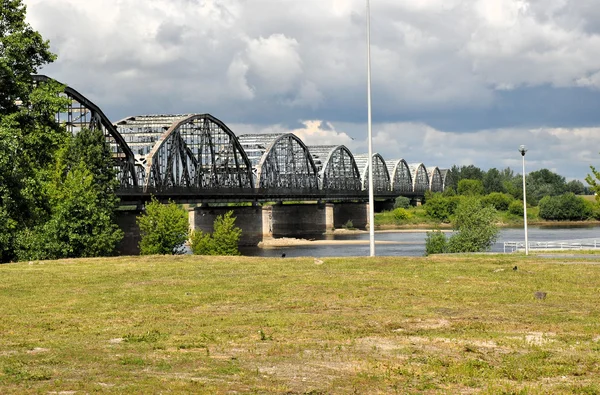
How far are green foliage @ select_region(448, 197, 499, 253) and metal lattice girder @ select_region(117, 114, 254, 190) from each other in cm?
4928

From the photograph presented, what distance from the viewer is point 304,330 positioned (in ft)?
64.0

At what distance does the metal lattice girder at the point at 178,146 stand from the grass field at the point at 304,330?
81.4 meters

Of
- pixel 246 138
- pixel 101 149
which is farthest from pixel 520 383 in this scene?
pixel 246 138

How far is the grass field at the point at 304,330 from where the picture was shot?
45.5ft

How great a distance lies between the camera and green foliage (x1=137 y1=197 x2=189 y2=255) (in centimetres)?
7625

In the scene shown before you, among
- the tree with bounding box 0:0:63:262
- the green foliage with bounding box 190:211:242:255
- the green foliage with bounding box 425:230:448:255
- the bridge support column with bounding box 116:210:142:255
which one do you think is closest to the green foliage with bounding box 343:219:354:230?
the bridge support column with bounding box 116:210:142:255

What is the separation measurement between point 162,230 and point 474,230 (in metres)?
30.2

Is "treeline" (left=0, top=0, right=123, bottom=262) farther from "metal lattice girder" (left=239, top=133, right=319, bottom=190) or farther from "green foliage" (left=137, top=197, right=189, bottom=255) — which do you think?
"metal lattice girder" (left=239, top=133, right=319, bottom=190)

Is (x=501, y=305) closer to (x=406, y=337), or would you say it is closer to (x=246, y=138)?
(x=406, y=337)

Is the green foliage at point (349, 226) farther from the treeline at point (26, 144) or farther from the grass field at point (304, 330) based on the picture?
the grass field at point (304, 330)

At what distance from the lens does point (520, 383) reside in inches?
546

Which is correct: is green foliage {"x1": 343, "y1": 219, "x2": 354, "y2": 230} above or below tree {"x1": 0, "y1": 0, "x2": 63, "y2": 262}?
below

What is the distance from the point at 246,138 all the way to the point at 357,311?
6747 inches

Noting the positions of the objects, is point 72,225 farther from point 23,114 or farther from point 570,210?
point 570,210
